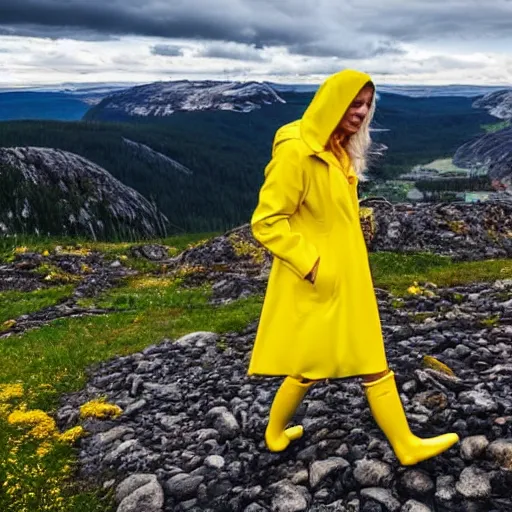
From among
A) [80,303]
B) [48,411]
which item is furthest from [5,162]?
[48,411]

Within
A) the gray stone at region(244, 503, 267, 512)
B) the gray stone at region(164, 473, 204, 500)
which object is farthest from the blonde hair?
the gray stone at region(164, 473, 204, 500)

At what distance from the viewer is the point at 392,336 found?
1195cm

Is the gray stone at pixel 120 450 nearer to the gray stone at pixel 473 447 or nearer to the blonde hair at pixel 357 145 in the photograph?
the gray stone at pixel 473 447

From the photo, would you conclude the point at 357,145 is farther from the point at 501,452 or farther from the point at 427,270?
the point at 427,270

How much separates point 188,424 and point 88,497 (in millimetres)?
1985

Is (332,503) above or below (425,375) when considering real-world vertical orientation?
below

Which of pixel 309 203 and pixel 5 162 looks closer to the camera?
pixel 309 203

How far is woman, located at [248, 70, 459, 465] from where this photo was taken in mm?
6414

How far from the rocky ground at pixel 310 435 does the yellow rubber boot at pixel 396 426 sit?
0.83 feet

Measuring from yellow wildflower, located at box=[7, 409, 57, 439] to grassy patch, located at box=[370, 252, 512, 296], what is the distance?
10991mm

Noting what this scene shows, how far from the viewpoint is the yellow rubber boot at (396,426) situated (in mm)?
6734

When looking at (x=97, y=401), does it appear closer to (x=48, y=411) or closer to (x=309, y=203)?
(x=48, y=411)

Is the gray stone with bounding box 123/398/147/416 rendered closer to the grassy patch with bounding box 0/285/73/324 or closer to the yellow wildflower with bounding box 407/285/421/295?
the yellow wildflower with bounding box 407/285/421/295

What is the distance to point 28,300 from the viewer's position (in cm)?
2720
